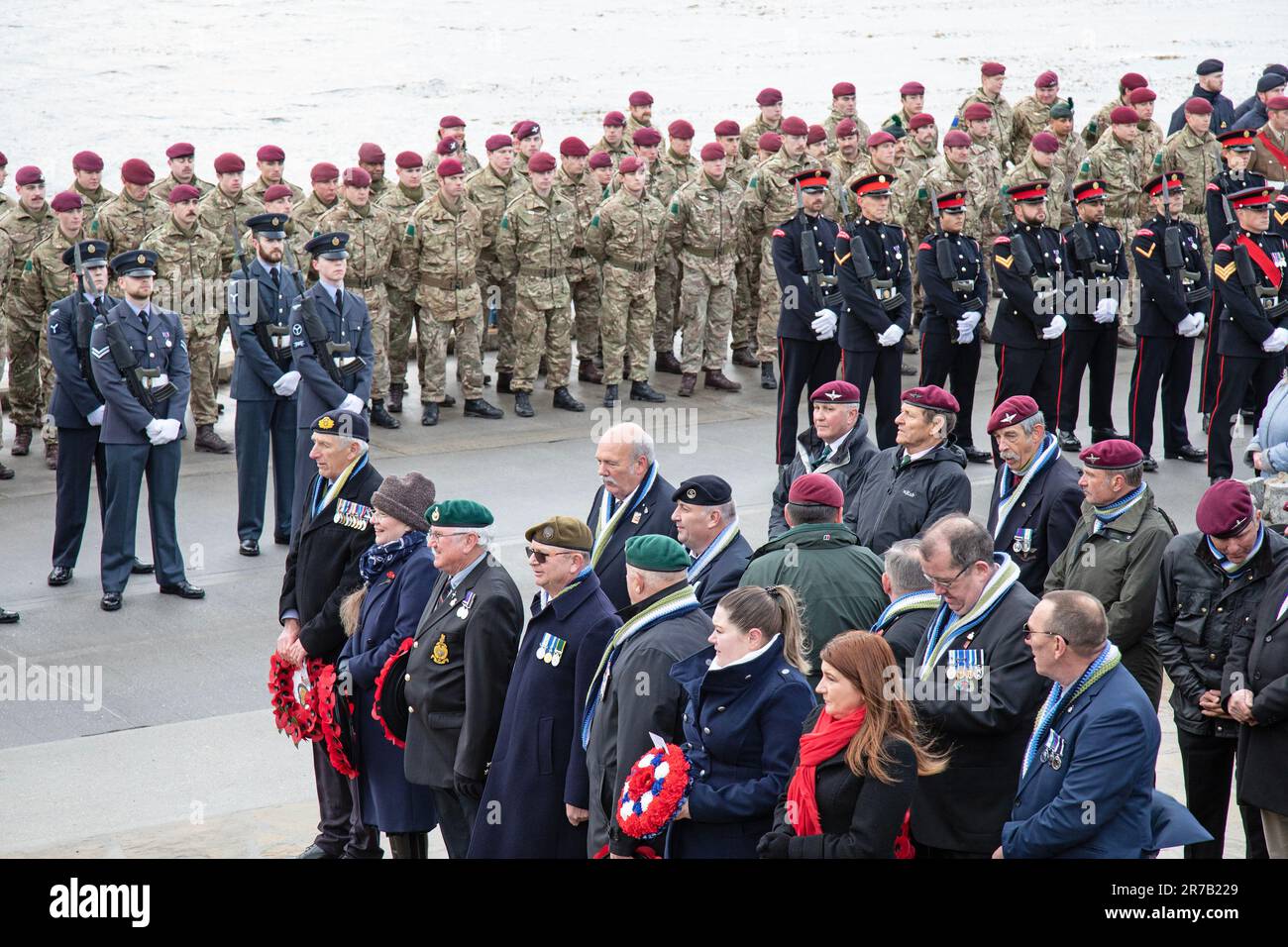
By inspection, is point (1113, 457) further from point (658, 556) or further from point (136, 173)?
point (136, 173)

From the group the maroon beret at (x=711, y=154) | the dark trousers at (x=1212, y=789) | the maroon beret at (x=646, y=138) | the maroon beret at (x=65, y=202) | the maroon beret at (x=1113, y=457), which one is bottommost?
the dark trousers at (x=1212, y=789)

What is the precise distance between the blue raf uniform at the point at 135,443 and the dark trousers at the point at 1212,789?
5.86 meters

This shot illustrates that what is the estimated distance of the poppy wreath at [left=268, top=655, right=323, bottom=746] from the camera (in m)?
6.88

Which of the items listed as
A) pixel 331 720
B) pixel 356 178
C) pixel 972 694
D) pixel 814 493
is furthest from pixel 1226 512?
pixel 356 178

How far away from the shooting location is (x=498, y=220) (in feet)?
47.3

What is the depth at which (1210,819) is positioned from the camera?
650 cm

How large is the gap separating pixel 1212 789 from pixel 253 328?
6.91 m

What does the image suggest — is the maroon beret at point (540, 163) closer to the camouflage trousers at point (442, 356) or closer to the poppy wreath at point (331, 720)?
the camouflage trousers at point (442, 356)

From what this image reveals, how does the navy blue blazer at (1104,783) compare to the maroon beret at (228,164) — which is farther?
the maroon beret at (228,164)

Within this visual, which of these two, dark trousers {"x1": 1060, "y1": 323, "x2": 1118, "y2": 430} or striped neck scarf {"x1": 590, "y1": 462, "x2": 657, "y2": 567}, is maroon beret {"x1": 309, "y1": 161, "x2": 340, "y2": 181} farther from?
striped neck scarf {"x1": 590, "y1": 462, "x2": 657, "y2": 567}

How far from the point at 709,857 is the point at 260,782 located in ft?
10.5

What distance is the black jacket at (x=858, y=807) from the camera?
480cm

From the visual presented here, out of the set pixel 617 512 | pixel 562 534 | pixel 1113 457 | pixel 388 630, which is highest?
pixel 1113 457

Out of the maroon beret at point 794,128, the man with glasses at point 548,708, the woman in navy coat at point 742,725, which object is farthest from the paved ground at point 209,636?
the woman in navy coat at point 742,725
